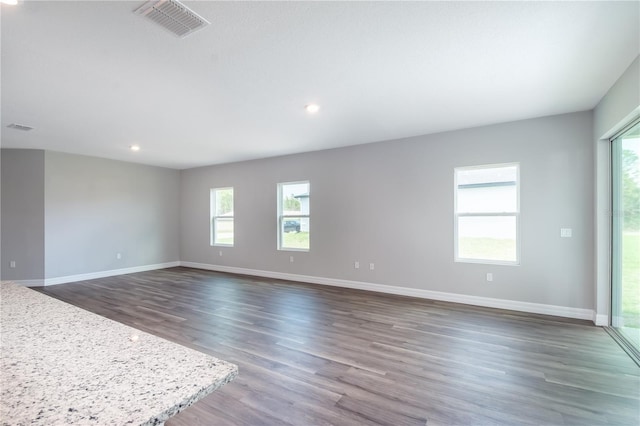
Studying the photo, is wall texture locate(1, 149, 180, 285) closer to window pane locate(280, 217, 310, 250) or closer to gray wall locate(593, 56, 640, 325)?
window pane locate(280, 217, 310, 250)

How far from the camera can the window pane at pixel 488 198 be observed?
14.0 feet

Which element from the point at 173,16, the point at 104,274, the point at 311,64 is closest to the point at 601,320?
the point at 311,64

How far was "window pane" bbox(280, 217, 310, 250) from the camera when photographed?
242 inches

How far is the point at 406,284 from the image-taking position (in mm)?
4922

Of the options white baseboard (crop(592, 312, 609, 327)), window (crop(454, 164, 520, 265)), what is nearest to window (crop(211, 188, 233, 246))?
window (crop(454, 164, 520, 265))

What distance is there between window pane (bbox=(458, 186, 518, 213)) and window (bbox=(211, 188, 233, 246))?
5.10 meters

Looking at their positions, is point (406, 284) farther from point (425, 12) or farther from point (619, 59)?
point (425, 12)

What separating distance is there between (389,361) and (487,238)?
106 inches

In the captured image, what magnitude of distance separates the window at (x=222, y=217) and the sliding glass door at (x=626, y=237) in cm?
668

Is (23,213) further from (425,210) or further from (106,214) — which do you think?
(425,210)

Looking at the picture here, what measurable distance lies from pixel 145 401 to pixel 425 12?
7.79 ft

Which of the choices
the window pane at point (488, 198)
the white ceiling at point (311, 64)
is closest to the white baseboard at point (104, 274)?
the white ceiling at point (311, 64)

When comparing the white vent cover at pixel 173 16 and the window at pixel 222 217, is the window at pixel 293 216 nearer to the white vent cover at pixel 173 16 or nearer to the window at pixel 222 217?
the window at pixel 222 217

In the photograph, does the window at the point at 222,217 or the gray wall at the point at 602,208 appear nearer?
the gray wall at the point at 602,208
